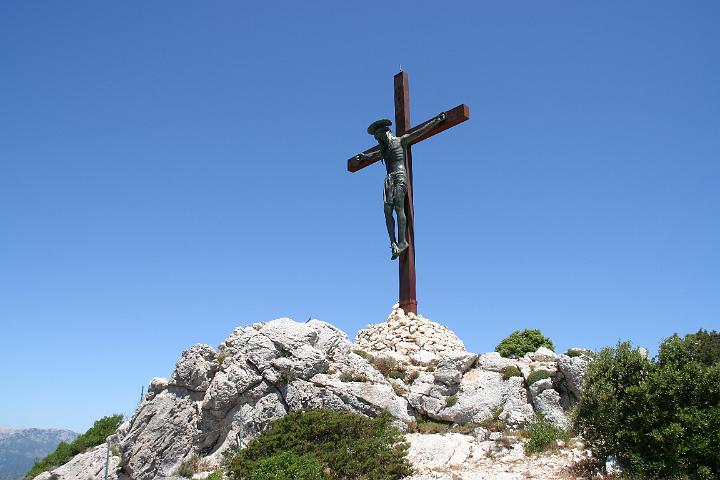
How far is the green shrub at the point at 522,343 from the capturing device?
58.1ft

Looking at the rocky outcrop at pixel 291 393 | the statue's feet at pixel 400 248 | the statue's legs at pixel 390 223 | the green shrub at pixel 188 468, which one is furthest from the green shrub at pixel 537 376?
the green shrub at pixel 188 468

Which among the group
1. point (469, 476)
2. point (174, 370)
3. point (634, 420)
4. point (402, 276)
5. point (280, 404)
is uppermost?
point (402, 276)

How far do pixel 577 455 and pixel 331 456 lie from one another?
4.45 metres

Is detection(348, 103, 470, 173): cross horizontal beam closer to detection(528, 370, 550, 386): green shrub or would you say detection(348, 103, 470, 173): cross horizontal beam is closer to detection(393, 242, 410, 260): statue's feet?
detection(393, 242, 410, 260): statue's feet

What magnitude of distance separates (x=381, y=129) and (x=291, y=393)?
9062 millimetres

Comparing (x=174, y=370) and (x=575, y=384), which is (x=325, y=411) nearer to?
(x=174, y=370)

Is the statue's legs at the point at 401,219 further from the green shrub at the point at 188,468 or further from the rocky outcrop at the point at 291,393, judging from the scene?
the green shrub at the point at 188,468

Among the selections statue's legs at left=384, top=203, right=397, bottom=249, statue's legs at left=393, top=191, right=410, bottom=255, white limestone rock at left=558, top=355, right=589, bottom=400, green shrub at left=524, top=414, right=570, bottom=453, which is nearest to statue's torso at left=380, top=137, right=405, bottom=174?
statue's legs at left=393, top=191, right=410, bottom=255

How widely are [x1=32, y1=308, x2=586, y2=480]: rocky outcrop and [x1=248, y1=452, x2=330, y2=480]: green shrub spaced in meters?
3.03

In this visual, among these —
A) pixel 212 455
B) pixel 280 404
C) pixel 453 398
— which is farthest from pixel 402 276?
pixel 212 455

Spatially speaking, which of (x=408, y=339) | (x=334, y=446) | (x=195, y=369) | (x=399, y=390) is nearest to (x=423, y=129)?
(x=408, y=339)

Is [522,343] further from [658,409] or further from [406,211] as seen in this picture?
[658,409]

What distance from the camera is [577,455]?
1071 cm

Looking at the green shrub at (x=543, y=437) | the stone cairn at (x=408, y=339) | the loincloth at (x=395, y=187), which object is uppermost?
the loincloth at (x=395, y=187)
